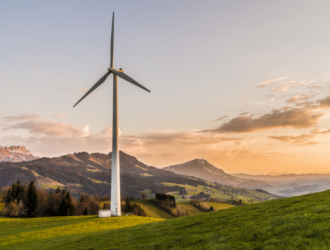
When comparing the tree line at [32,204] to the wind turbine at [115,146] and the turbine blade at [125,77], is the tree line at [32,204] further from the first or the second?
the turbine blade at [125,77]

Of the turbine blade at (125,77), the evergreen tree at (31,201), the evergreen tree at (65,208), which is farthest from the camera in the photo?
the evergreen tree at (65,208)

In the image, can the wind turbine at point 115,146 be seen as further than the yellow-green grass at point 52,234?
Yes

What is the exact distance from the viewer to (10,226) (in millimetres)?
68188

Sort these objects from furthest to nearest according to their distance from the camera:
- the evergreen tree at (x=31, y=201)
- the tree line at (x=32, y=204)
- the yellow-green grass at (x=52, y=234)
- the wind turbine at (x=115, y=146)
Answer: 1. the evergreen tree at (x=31, y=201)
2. the tree line at (x=32, y=204)
3. the wind turbine at (x=115, y=146)
4. the yellow-green grass at (x=52, y=234)

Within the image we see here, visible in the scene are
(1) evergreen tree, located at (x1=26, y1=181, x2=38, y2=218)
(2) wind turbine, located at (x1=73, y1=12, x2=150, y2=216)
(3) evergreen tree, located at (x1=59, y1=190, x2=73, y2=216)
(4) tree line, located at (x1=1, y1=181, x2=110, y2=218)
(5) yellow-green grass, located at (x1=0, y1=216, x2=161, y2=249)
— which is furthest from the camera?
(3) evergreen tree, located at (x1=59, y1=190, x2=73, y2=216)

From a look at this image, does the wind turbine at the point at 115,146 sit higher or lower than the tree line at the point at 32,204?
higher

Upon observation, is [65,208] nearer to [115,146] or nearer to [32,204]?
[32,204]

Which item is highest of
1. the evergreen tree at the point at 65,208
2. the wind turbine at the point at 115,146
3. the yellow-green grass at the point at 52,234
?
the wind turbine at the point at 115,146

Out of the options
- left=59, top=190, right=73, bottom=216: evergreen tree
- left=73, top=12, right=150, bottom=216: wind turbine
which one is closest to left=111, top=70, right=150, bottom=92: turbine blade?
left=73, top=12, right=150, bottom=216: wind turbine

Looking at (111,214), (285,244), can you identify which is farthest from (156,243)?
(111,214)

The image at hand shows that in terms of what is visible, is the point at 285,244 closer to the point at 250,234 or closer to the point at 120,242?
the point at 250,234

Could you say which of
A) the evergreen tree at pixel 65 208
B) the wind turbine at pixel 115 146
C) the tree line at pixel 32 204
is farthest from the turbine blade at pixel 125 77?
the evergreen tree at pixel 65 208

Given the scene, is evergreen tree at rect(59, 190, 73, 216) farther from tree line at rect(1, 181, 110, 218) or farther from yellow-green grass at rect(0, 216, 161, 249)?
yellow-green grass at rect(0, 216, 161, 249)

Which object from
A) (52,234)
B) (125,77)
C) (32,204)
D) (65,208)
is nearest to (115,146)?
(125,77)
